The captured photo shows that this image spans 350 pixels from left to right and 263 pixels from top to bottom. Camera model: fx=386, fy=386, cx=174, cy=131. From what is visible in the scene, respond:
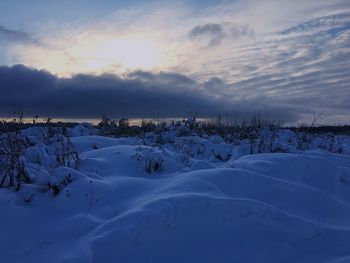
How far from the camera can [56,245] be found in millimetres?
3016

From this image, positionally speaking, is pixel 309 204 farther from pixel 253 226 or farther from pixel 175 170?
pixel 175 170

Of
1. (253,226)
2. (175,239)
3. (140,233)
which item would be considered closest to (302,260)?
(253,226)

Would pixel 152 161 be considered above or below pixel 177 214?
above

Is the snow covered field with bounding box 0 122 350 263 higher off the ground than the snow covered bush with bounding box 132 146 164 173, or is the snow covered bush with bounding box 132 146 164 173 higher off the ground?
the snow covered bush with bounding box 132 146 164 173

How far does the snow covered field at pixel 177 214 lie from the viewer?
113 inches

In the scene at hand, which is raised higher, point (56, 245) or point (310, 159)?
point (310, 159)

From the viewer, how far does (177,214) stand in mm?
3168

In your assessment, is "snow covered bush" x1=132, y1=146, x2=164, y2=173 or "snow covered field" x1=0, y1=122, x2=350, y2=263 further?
"snow covered bush" x1=132, y1=146, x2=164, y2=173

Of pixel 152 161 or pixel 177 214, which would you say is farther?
pixel 152 161

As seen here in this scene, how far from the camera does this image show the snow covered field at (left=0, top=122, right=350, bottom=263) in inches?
113

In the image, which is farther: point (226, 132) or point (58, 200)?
point (226, 132)

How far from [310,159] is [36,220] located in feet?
11.8

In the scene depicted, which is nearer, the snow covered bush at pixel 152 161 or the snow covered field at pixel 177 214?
the snow covered field at pixel 177 214

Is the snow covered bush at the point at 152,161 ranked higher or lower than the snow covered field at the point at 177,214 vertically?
higher
